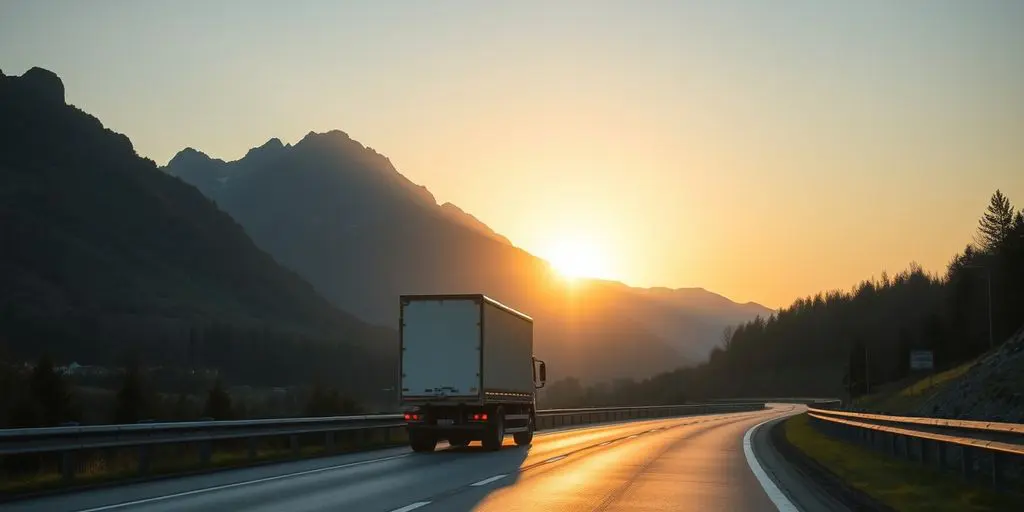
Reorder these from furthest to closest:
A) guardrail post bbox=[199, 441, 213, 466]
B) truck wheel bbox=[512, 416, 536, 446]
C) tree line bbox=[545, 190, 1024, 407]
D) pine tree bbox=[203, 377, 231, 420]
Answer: tree line bbox=[545, 190, 1024, 407]
pine tree bbox=[203, 377, 231, 420]
truck wheel bbox=[512, 416, 536, 446]
guardrail post bbox=[199, 441, 213, 466]

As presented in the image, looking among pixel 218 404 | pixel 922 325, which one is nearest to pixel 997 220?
pixel 922 325

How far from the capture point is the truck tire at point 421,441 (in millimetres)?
28156

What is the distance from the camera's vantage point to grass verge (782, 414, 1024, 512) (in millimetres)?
13414

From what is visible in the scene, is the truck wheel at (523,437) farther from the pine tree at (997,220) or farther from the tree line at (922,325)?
the pine tree at (997,220)

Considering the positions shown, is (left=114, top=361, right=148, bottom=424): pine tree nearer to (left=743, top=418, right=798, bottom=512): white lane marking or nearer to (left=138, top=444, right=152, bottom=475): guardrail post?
(left=138, top=444, right=152, bottom=475): guardrail post

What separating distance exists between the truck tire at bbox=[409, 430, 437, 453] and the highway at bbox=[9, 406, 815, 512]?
1.94 meters

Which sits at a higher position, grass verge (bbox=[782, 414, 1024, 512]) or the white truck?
the white truck

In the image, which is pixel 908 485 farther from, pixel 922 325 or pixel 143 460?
pixel 922 325

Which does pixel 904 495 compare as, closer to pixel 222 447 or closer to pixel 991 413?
pixel 991 413

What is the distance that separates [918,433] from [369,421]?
16788 millimetres

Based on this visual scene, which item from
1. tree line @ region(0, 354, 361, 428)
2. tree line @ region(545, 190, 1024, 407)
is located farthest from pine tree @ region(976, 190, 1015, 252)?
tree line @ region(0, 354, 361, 428)

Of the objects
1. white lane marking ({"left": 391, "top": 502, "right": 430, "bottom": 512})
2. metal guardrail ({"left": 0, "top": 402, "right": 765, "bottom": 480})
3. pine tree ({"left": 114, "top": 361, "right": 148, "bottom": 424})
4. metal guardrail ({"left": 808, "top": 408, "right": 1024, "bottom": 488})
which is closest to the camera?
white lane marking ({"left": 391, "top": 502, "right": 430, "bottom": 512})

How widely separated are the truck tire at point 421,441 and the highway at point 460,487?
194 centimetres

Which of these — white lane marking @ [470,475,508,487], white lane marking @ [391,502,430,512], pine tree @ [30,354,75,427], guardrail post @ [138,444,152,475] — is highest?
pine tree @ [30,354,75,427]
